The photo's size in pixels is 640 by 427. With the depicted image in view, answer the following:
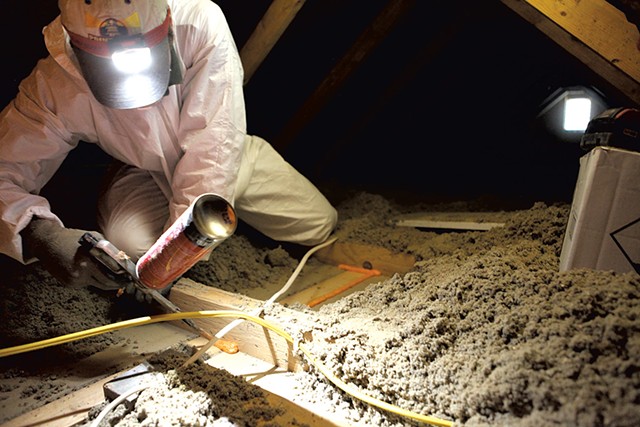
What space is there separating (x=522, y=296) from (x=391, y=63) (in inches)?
103

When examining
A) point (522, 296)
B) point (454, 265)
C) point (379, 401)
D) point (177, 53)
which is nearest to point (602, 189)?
point (522, 296)

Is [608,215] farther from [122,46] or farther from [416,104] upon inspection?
[416,104]

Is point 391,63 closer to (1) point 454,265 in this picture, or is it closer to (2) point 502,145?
(2) point 502,145

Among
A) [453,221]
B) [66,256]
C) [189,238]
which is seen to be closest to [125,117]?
[66,256]

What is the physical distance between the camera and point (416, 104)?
369cm

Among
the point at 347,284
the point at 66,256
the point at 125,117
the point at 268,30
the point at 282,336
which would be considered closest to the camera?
the point at 282,336

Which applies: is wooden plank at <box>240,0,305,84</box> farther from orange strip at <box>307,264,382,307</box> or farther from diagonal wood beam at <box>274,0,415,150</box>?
orange strip at <box>307,264,382,307</box>

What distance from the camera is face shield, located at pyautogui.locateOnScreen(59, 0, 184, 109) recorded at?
4.25 ft

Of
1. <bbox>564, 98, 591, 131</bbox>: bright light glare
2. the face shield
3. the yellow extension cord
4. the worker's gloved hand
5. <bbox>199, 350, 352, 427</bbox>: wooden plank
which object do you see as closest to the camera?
the yellow extension cord

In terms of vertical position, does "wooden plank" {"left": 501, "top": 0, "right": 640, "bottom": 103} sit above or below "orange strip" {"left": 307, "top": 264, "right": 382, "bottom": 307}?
above

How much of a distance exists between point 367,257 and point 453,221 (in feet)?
1.47

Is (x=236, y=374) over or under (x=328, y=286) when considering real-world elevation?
under

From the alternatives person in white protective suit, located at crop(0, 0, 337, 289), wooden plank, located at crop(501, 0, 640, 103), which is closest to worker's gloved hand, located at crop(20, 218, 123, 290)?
person in white protective suit, located at crop(0, 0, 337, 289)

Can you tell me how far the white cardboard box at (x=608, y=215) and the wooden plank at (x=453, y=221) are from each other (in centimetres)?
59
